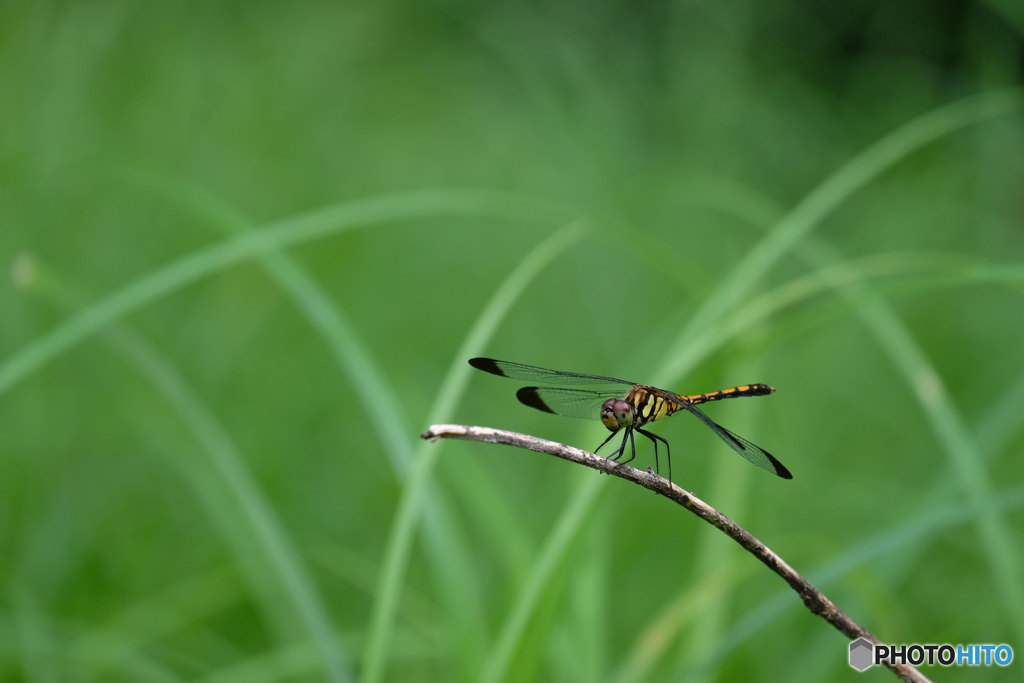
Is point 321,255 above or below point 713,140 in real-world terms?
below

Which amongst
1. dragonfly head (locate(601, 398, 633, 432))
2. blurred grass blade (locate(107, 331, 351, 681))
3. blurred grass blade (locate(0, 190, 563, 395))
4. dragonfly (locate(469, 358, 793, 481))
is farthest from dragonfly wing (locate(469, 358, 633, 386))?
blurred grass blade (locate(107, 331, 351, 681))

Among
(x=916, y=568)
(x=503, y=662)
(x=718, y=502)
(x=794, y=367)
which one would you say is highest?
(x=794, y=367)

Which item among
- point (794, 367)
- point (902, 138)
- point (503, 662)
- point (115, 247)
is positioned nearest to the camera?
point (503, 662)

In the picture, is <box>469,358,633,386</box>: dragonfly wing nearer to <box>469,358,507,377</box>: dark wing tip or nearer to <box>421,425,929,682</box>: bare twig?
<box>469,358,507,377</box>: dark wing tip

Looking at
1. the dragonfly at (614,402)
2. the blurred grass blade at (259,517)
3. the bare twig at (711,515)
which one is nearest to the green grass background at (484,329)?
Answer: the blurred grass blade at (259,517)

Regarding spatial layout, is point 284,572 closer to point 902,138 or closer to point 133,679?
point 133,679

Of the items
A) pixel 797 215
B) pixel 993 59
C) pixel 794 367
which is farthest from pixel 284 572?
pixel 993 59
